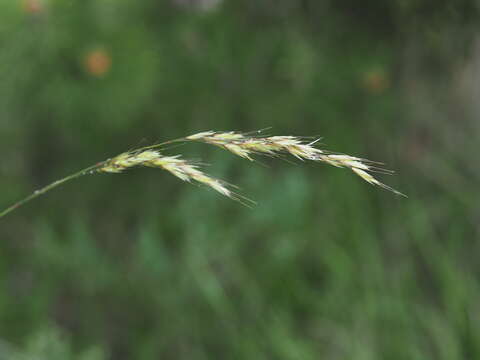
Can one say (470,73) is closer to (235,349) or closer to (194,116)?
(194,116)

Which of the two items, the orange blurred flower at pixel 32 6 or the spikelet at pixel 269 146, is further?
the orange blurred flower at pixel 32 6

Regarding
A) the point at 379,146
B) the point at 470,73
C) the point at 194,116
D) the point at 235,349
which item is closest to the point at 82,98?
the point at 194,116

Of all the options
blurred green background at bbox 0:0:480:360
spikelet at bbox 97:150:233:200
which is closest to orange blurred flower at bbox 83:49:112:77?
blurred green background at bbox 0:0:480:360

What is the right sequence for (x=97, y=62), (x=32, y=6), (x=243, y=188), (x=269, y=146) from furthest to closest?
(x=243, y=188) < (x=97, y=62) < (x=32, y=6) < (x=269, y=146)

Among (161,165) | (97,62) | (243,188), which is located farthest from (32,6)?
(161,165)

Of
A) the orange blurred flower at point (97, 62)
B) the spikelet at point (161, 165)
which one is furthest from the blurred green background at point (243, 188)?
the spikelet at point (161, 165)

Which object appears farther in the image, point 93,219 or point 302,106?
point 93,219

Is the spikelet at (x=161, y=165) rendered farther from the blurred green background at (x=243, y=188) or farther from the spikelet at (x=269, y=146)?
the blurred green background at (x=243, y=188)

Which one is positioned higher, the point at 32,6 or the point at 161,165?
the point at 32,6

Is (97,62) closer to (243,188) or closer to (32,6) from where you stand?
(32,6)
